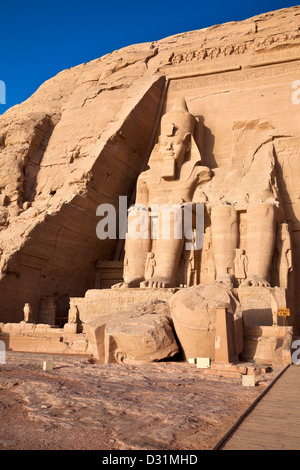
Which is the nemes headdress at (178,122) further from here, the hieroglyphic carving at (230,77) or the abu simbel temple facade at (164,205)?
the hieroglyphic carving at (230,77)

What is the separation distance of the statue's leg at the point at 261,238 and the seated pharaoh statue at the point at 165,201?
1.22 m

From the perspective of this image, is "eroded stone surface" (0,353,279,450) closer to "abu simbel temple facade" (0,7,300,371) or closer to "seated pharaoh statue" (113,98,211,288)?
"abu simbel temple facade" (0,7,300,371)

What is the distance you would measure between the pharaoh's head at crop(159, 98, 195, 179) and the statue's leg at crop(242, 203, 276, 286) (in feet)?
7.04

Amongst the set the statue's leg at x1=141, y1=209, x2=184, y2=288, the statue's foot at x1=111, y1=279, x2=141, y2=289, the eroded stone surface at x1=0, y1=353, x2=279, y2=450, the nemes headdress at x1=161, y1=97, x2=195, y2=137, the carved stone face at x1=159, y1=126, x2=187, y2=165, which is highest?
the nemes headdress at x1=161, y1=97, x2=195, y2=137

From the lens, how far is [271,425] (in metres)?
2.41

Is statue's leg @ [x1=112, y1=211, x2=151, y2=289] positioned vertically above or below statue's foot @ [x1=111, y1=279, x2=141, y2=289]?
above

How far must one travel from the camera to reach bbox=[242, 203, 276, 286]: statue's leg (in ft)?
25.2

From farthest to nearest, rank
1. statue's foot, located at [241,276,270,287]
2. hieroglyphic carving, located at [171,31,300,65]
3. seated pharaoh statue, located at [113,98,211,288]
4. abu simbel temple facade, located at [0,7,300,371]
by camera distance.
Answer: hieroglyphic carving, located at [171,31,300,65] < seated pharaoh statue, located at [113,98,211,288] < statue's foot, located at [241,276,270,287] < abu simbel temple facade, located at [0,7,300,371]

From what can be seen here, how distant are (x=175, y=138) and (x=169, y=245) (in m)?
2.60

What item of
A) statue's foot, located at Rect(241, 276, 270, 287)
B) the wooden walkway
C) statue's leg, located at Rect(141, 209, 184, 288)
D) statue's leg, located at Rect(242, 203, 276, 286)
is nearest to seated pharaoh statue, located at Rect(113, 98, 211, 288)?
statue's leg, located at Rect(141, 209, 184, 288)

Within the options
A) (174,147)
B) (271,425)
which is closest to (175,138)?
(174,147)
